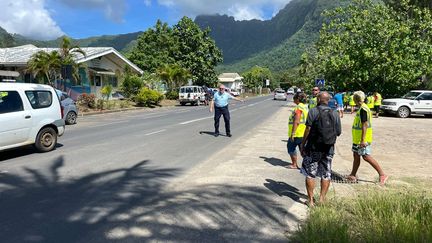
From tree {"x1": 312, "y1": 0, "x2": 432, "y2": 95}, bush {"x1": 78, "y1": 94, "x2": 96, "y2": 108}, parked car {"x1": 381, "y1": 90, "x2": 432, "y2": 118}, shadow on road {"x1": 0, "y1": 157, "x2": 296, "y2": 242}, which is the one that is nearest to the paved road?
shadow on road {"x1": 0, "y1": 157, "x2": 296, "y2": 242}

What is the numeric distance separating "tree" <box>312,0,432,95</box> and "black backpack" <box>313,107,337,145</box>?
23014 millimetres

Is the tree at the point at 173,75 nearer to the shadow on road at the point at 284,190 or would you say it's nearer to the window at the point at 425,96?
the window at the point at 425,96

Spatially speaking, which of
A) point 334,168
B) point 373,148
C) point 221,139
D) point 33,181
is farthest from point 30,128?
point 373,148

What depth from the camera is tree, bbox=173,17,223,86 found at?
172 feet

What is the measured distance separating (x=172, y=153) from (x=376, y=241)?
646cm

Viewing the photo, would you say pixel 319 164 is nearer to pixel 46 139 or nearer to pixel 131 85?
pixel 46 139

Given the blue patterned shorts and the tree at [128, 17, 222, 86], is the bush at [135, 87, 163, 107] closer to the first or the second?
the tree at [128, 17, 222, 86]

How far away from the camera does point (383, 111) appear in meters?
25.6

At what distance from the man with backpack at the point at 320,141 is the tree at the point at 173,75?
126ft

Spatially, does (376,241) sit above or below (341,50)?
below

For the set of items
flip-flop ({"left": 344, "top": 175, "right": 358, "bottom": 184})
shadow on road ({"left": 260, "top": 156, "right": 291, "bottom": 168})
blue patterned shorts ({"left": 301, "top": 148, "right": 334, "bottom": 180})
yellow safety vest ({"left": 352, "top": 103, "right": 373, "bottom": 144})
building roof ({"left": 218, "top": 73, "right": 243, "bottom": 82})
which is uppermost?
building roof ({"left": 218, "top": 73, "right": 243, "bottom": 82})

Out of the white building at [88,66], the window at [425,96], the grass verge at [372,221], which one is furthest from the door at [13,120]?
the window at [425,96]

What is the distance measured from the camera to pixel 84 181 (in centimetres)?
688

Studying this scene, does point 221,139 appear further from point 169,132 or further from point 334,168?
point 334,168
